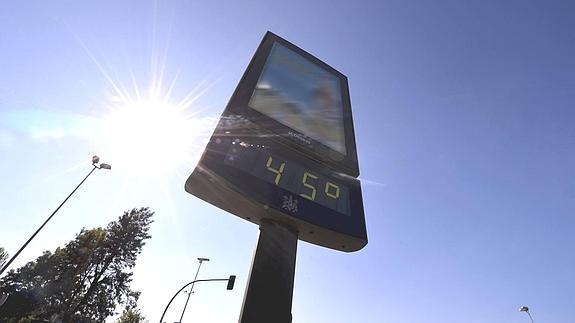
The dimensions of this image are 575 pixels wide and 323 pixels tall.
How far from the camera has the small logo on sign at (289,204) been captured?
4503 mm

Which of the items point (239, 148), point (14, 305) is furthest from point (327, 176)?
point (14, 305)

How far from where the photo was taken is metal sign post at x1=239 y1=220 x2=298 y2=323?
141 inches

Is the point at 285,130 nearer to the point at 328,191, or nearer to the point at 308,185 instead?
the point at 308,185

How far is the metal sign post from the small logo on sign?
13.1 inches

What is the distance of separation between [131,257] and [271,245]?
3256cm

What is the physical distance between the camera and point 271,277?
3900 millimetres

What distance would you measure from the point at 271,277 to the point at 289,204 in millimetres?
1214

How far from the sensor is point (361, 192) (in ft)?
18.8

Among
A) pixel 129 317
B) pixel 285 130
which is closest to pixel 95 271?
pixel 129 317

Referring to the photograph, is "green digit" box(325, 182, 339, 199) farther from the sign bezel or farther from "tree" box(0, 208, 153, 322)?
"tree" box(0, 208, 153, 322)

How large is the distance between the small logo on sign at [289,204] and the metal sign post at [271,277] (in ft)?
1.09

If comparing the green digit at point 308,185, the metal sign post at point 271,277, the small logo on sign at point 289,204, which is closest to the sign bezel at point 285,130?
the green digit at point 308,185

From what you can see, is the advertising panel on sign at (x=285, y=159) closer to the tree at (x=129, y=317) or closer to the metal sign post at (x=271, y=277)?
the metal sign post at (x=271, y=277)

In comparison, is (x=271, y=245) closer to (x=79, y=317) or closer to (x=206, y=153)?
(x=206, y=153)
